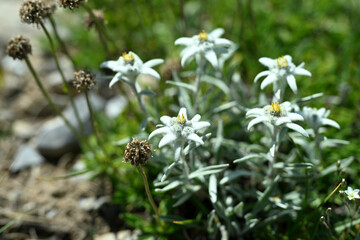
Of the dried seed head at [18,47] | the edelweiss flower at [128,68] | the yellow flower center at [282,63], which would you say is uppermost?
the dried seed head at [18,47]

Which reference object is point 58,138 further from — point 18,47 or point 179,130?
point 179,130

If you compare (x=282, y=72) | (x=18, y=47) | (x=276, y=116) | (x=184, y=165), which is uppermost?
(x=18, y=47)

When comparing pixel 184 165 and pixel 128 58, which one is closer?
pixel 184 165

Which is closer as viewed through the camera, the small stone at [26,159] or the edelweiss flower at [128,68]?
the edelweiss flower at [128,68]

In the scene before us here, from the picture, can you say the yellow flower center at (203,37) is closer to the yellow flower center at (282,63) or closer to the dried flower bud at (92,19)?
the yellow flower center at (282,63)

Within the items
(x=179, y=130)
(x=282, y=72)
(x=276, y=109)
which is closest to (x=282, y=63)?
(x=282, y=72)

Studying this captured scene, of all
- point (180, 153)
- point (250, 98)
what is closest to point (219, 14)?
point (250, 98)

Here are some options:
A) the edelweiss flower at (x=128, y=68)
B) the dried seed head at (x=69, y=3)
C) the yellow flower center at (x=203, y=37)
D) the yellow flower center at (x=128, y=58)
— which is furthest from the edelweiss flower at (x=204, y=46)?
the dried seed head at (x=69, y=3)
